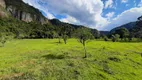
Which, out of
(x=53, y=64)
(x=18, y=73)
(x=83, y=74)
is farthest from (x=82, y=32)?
(x=18, y=73)

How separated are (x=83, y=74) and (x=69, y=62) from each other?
390 inches

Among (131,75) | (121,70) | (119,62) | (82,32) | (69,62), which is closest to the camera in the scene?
(131,75)

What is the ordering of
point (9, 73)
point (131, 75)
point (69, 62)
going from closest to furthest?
point (9, 73) < point (131, 75) < point (69, 62)

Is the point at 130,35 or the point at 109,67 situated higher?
the point at 130,35

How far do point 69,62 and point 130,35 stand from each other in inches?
4991

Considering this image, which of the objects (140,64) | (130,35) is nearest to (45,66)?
(140,64)

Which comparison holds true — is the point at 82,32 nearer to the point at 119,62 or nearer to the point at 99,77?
the point at 119,62

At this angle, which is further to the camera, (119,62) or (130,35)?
(130,35)

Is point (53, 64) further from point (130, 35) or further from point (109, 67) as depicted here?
point (130, 35)

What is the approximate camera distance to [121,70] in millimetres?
42812

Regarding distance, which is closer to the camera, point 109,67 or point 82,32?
point 109,67

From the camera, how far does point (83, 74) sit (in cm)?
3747

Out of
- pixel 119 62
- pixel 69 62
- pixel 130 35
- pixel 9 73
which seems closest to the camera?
pixel 9 73

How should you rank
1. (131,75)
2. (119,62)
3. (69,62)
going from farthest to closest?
(119,62), (69,62), (131,75)
